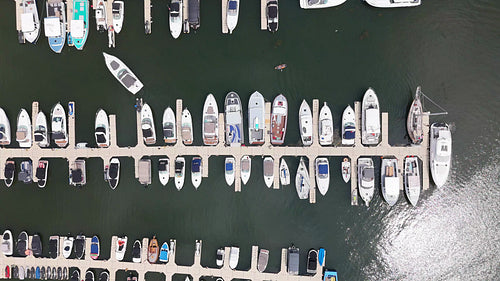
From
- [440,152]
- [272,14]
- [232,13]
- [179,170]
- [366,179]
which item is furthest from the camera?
[179,170]

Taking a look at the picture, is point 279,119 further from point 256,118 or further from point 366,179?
point 366,179

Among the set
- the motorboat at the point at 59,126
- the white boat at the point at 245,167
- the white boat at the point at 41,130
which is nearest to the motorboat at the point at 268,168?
the white boat at the point at 245,167

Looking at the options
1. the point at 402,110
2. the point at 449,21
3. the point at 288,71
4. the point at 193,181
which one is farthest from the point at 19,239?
the point at 449,21

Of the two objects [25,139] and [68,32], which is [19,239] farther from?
[68,32]

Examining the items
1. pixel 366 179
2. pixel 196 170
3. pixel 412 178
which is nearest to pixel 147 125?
pixel 196 170

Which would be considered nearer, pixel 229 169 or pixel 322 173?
pixel 322 173

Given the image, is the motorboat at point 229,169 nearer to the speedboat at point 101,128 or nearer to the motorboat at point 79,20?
the speedboat at point 101,128
